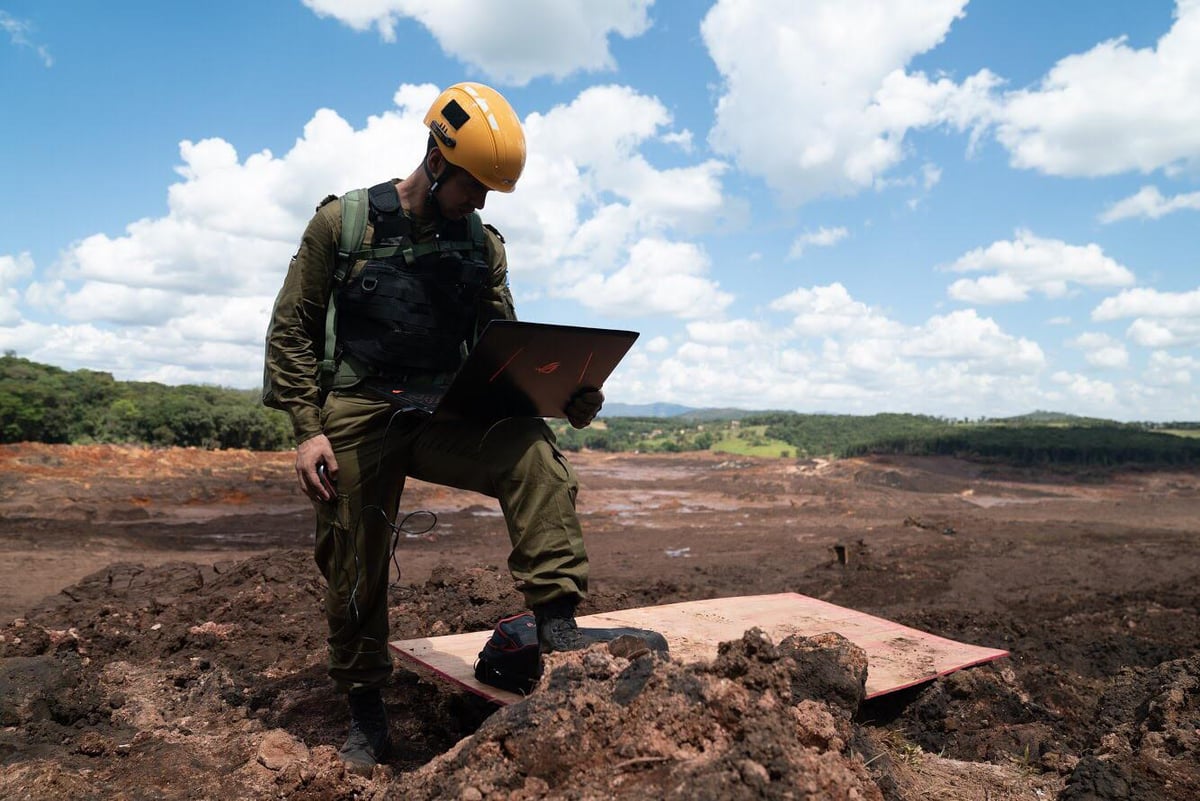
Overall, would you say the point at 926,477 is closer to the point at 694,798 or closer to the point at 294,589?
the point at 294,589

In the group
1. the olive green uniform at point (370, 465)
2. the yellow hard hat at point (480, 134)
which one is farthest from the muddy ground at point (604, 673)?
the yellow hard hat at point (480, 134)

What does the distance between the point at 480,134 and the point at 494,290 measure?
79 cm

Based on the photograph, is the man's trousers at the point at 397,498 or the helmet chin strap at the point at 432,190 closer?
the man's trousers at the point at 397,498

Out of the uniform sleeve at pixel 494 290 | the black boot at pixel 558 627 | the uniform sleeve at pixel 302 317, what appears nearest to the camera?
the black boot at pixel 558 627

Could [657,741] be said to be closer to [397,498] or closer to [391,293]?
[397,498]

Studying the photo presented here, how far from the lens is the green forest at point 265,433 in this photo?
78.9ft

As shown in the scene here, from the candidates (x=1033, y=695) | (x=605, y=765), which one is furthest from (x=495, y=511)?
(x=605, y=765)

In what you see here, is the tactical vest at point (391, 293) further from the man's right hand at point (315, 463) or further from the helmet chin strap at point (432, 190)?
the man's right hand at point (315, 463)

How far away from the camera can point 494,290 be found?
149 inches

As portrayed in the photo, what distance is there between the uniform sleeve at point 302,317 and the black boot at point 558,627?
1.20 metres

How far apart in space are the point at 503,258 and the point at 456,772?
2.32m

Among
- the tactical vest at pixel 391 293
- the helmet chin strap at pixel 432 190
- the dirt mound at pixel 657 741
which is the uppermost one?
the helmet chin strap at pixel 432 190

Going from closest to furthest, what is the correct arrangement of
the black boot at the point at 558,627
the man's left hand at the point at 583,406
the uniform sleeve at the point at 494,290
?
the black boot at the point at 558,627 → the man's left hand at the point at 583,406 → the uniform sleeve at the point at 494,290

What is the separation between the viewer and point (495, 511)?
63.7 ft
